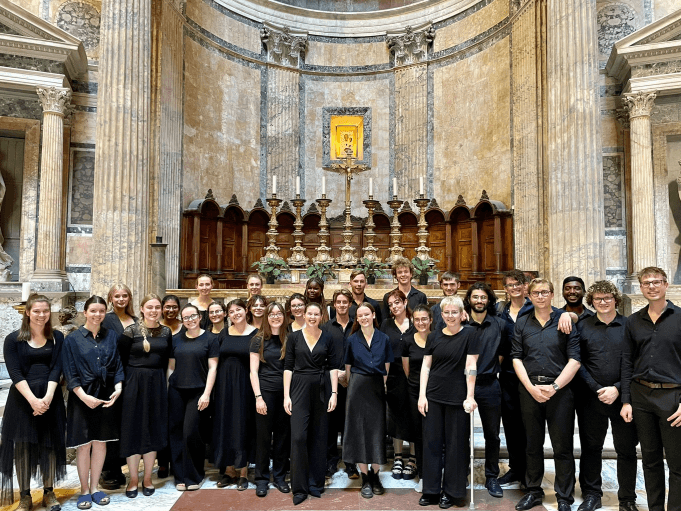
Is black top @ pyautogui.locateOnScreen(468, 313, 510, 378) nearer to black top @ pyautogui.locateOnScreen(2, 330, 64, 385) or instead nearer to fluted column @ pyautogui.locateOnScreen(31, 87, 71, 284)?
black top @ pyautogui.locateOnScreen(2, 330, 64, 385)

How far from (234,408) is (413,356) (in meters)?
1.50

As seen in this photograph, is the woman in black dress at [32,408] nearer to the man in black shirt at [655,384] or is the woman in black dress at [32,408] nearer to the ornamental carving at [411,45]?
the man in black shirt at [655,384]

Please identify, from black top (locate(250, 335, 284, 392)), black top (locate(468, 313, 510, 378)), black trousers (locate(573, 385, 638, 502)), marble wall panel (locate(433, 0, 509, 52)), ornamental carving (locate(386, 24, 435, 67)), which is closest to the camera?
black trousers (locate(573, 385, 638, 502))

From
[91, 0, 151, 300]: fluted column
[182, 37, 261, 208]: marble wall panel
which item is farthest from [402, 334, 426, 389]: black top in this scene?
[182, 37, 261, 208]: marble wall panel

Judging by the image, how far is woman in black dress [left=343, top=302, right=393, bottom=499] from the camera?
3.96 meters

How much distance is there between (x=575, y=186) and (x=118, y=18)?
7796 millimetres

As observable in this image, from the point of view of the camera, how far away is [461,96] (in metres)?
13.8

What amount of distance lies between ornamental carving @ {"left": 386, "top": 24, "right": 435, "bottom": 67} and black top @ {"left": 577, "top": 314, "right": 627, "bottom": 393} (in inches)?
487

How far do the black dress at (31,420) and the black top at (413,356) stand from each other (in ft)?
8.55

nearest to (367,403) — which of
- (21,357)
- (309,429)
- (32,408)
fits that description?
(309,429)

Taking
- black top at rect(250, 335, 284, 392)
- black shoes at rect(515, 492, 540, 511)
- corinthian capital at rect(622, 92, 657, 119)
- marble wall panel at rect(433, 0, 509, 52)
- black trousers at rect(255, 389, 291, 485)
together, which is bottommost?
black shoes at rect(515, 492, 540, 511)

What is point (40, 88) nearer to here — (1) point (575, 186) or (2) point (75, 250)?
(2) point (75, 250)

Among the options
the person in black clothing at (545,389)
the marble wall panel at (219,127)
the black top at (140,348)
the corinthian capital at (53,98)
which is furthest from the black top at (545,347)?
the marble wall panel at (219,127)

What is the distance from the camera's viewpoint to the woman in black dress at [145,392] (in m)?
3.92
